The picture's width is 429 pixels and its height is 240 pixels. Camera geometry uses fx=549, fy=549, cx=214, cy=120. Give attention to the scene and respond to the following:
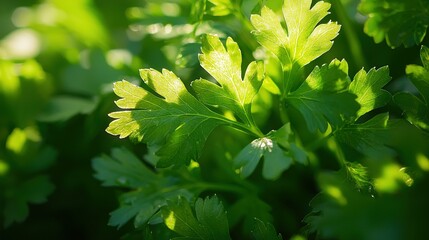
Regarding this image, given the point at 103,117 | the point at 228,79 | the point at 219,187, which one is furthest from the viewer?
the point at 103,117

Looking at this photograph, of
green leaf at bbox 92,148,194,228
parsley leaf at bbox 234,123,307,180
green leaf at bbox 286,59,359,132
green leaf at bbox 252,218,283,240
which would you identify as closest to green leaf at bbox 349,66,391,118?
green leaf at bbox 286,59,359,132

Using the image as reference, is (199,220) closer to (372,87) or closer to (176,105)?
(176,105)

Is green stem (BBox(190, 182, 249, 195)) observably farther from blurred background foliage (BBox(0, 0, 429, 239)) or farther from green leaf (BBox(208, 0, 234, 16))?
green leaf (BBox(208, 0, 234, 16))

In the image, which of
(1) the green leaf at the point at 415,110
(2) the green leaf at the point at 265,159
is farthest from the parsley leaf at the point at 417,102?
(2) the green leaf at the point at 265,159

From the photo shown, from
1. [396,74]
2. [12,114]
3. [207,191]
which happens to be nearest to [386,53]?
[396,74]

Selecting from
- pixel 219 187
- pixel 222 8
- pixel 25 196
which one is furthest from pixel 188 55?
pixel 25 196

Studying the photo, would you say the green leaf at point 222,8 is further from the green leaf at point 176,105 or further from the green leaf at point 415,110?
the green leaf at point 415,110

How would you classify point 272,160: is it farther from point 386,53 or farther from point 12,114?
point 12,114
